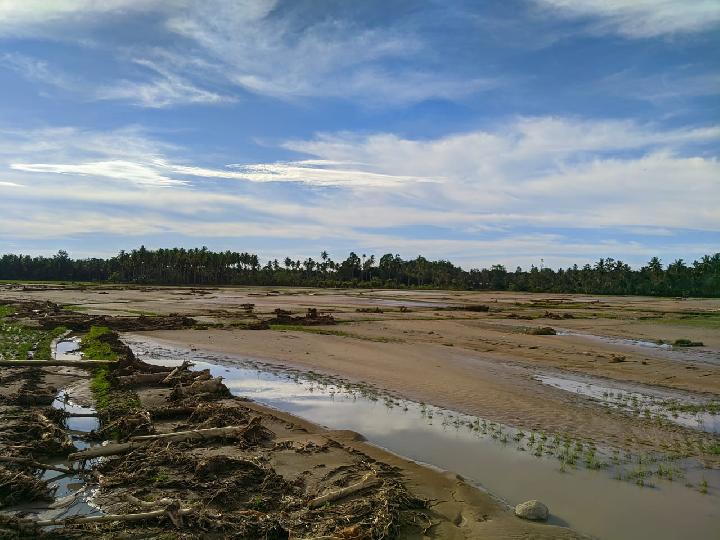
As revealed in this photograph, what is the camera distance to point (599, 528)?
8.66 m

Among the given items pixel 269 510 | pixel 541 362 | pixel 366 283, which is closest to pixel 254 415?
pixel 269 510

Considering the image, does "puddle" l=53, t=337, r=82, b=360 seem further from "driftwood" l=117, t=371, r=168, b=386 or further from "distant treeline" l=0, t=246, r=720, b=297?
"distant treeline" l=0, t=246, r=720, b=297

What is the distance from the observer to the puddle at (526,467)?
897 cm

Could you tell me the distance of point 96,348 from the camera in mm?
24766

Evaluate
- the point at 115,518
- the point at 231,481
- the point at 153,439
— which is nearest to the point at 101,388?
the point at 153,439

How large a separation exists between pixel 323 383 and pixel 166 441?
30.1ft

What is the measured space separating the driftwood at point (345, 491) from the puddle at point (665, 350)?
23.6 meters

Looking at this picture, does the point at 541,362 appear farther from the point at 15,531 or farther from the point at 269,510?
the point at 15,531

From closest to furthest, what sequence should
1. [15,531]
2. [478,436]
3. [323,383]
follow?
[15,531] → [478,436] → [323,383]

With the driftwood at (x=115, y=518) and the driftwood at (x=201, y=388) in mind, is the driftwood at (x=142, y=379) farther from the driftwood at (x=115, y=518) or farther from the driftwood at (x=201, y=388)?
the driftwood at (x=115, y=518)

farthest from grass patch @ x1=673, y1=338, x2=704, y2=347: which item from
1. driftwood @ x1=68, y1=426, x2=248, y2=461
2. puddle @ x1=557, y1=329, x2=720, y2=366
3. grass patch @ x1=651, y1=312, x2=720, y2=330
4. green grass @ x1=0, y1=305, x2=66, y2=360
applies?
green grass @ x1=0, y1=305, x2=66, y2=360

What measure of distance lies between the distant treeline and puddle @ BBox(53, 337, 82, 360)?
116 m

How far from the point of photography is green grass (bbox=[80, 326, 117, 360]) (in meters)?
22.6

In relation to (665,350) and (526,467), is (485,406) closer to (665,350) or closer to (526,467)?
(526,467)
